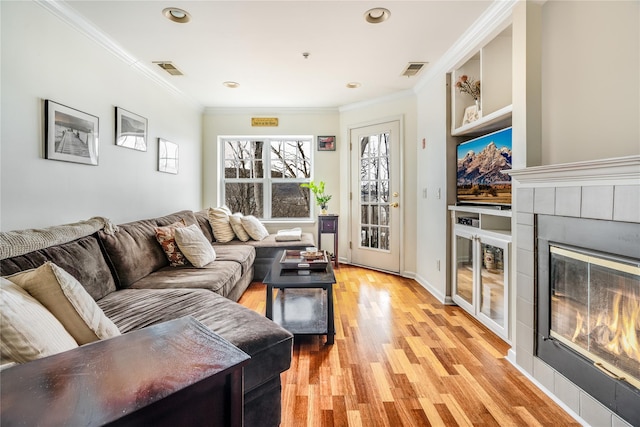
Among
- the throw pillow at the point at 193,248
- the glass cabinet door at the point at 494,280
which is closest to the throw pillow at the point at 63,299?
the throw pillow at the point at 193,248

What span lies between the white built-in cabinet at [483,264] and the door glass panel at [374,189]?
129 cm

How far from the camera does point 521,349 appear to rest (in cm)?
181

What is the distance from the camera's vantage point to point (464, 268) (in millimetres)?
2713

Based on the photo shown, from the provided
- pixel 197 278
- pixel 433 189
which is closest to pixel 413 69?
pixel 433 189

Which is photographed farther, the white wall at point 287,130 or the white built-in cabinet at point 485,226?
the white wall at point 287,130

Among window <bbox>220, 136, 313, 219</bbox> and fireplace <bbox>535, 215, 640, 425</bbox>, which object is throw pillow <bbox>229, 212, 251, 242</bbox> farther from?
fireplace <bbox>535, 215, 640, 425</bbox>

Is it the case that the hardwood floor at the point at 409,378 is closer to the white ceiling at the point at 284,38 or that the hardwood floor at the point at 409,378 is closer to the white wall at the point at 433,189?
the white wall at the point at 433,189

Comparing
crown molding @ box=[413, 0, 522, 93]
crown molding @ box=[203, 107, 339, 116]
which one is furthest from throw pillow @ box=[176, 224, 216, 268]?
crown molding @ box=[413, 0, 522, 93]

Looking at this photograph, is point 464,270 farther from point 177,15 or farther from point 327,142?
point 177,15

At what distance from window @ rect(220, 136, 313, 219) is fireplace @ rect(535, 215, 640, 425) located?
361 centimetres

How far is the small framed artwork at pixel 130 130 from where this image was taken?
107 inches

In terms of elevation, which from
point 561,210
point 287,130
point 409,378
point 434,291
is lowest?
point 409,378

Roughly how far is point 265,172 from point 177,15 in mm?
2773

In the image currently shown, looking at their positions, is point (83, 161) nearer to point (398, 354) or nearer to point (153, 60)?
point (153, 60)
